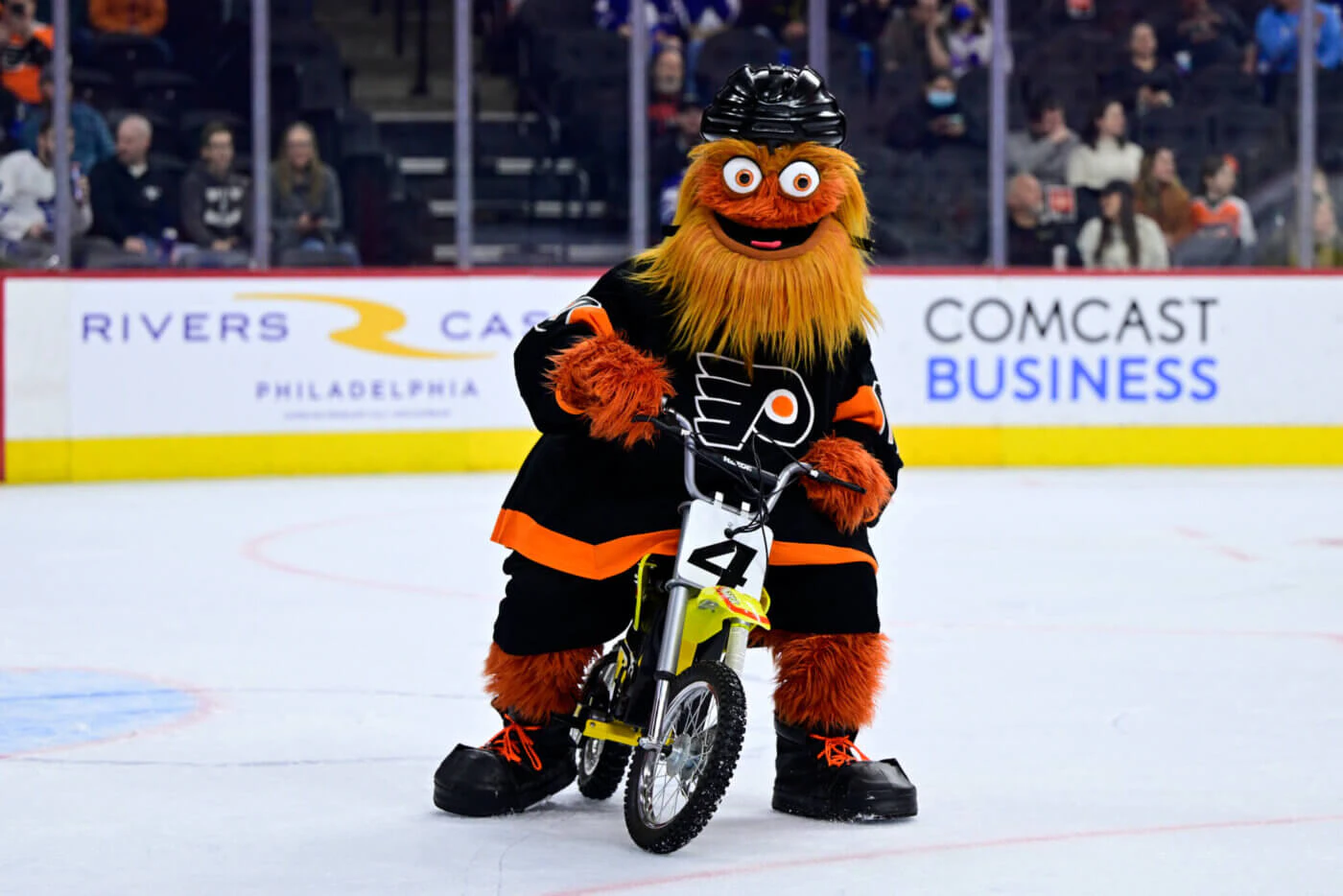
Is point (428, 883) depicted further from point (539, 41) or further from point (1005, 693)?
point (539, 41)

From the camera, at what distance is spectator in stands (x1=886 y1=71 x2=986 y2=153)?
37.6 ft

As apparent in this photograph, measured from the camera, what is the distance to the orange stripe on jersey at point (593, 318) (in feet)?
12.4

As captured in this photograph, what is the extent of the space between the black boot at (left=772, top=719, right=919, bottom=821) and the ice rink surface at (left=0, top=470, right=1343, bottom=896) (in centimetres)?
4

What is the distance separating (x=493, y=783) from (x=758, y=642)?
0.53 metres

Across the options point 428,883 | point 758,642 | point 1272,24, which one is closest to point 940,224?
point 1272,24

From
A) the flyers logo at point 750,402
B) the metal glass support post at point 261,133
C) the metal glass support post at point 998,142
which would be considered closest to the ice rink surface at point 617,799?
the flyers logo at point 750,402

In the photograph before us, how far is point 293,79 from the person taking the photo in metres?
10.8

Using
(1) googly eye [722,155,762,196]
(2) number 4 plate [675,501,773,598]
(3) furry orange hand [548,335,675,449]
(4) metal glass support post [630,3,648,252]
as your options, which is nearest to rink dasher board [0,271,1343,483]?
(4) metal glass support post [630,3,648,252]

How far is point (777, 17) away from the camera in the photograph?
11.5m

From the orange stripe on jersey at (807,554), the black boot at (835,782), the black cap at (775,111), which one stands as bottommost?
the black boot at (835,782)

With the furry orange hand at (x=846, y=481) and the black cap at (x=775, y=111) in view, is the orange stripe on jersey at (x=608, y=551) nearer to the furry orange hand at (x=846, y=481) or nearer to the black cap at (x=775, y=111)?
the furry orange hand at (x=846, y=481)

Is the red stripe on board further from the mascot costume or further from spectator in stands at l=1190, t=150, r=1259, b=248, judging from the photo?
the mascot costume

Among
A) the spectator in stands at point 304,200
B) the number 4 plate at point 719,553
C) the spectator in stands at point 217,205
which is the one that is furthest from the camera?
the spectator in stands at point 304,200

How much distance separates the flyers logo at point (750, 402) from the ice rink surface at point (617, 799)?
660 mm
